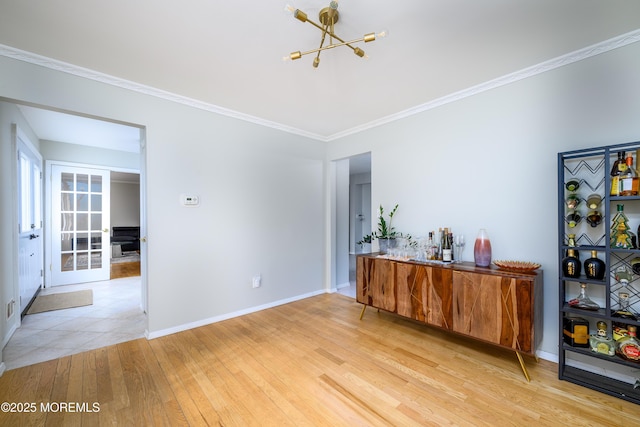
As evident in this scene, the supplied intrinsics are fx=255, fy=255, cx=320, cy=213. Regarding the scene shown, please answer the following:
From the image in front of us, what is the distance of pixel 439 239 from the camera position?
2.84m

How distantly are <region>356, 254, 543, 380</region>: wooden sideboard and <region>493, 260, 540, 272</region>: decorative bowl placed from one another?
0.13 ft

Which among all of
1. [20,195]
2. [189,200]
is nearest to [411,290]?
[189,200]

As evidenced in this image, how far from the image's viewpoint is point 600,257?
6.43 ft

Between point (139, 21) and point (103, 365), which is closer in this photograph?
point (139, 21)

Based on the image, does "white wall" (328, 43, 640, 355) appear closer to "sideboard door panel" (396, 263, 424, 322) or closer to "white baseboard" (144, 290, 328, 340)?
"sideboard door panel" (396, 263, 424, 322)

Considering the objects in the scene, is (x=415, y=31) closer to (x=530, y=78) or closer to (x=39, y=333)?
(x=530, y=78)

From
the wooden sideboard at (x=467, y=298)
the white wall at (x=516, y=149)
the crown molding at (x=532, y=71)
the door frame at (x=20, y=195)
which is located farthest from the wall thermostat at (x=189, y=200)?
the crown molding at (x=532, y=71)

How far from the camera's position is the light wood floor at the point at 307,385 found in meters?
1.60

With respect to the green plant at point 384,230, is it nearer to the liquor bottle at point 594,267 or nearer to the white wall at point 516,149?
the white wall at point 516,149

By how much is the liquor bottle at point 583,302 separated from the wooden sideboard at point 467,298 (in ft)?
0.68

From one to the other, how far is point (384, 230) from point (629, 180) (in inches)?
80.4

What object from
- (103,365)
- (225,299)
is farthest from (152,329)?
(225,299)

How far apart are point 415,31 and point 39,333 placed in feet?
15.0

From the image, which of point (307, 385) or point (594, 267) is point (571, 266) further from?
point (307, 385)
